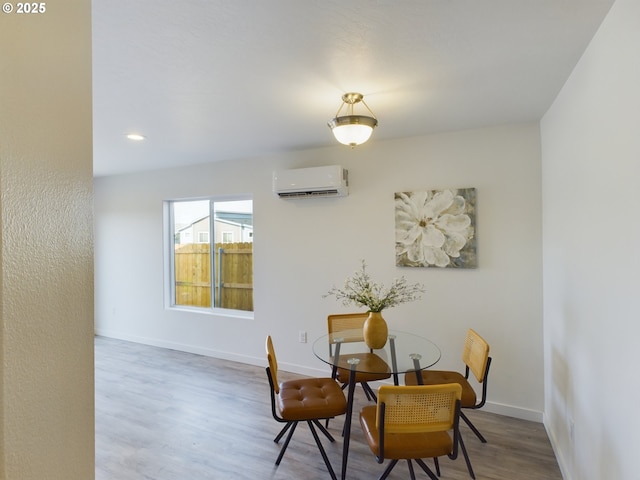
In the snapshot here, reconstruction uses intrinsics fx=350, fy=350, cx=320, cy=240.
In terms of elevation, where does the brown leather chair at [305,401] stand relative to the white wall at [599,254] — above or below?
below

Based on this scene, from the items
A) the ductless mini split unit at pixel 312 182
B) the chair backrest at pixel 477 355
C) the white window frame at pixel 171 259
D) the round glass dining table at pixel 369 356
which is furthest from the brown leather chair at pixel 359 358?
the white window frame at pixel 171 259

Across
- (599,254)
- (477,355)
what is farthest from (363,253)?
(599,254)

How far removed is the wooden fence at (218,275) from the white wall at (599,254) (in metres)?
3.21

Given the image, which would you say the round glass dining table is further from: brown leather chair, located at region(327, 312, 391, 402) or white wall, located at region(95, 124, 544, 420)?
white wall, located at region(95, 124, 544, 420)

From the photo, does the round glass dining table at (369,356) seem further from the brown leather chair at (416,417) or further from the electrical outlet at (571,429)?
the electrical outlet at (571,429)

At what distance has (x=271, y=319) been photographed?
159 inches

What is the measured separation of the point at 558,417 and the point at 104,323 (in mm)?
5794

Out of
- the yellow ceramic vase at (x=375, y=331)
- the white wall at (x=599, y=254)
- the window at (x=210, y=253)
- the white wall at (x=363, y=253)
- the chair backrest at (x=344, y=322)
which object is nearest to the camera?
the white wall at (x=599, y=254)

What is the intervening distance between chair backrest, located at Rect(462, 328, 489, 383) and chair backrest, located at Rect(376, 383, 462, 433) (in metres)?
0.68

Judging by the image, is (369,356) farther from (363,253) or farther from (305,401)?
(363,253)

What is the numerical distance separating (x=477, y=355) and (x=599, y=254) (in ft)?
3.70

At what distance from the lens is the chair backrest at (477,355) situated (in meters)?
2.25

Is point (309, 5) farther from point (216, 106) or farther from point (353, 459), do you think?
point (353, 459)

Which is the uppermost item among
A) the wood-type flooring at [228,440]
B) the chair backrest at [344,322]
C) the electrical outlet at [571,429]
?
the chair backrest at [344,322]
